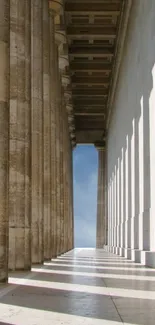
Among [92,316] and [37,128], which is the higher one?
[37,128]

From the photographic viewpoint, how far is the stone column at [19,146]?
1817 cm

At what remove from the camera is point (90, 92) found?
58.9 metres

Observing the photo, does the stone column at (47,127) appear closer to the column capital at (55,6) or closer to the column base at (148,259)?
the column capital at (55,6)

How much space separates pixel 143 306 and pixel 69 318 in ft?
4.83

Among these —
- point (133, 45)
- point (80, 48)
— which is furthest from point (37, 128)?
point (80, 48)

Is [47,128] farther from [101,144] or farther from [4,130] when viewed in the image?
[101,144]

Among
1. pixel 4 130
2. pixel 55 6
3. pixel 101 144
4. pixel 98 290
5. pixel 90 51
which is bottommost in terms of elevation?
pixel 98 290

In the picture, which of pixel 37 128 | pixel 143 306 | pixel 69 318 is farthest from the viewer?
pixel 37 128

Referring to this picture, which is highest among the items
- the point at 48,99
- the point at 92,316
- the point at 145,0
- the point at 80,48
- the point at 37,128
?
the point at 80,48

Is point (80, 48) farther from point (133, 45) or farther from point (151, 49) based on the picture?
point (151, 49)

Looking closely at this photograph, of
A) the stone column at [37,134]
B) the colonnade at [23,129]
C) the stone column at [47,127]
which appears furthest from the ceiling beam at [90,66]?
the stone column at [37,134]

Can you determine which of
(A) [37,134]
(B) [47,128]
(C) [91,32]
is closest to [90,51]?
(C) [91,32]

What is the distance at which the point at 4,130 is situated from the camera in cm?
1295

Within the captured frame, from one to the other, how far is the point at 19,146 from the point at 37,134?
6982 mm
